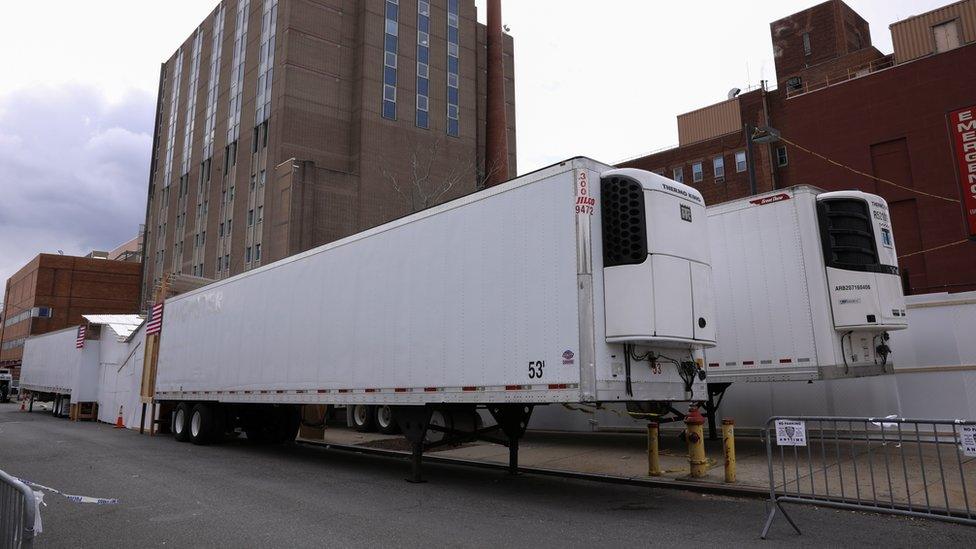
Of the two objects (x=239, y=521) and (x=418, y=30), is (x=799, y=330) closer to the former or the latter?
(x=239, y=521)

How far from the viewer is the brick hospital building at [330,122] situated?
149ft

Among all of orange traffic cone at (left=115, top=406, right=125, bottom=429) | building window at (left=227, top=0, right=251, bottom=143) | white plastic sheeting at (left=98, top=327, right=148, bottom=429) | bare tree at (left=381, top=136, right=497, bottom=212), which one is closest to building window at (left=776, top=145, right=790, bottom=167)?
bare tree at (left=381, top=136, right=497, bottom=212)

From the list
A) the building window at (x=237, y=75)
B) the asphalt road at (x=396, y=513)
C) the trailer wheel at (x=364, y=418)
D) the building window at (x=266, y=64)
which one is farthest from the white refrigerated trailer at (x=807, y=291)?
the building window at (x=237, y=75)

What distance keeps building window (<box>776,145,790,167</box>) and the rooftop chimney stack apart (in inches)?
751

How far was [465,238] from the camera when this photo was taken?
9.70m

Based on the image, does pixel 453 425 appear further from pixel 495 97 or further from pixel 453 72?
pixel 453 72

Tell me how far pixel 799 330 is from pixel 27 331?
8260 centimetres

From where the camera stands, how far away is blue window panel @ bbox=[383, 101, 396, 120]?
160 ft

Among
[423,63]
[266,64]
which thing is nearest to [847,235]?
[423,63]

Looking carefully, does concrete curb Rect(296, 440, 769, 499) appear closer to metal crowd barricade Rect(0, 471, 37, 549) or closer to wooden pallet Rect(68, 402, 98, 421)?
metal crowd barricade Rect(0, 471, 37, 549)

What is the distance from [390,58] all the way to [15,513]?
160ft

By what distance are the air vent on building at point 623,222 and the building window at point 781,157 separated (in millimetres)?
36301

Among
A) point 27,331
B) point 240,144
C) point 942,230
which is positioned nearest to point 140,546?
point 942,230

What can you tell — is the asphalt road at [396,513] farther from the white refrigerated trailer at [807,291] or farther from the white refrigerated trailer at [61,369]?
the white refrigerated trailer at [61,369]
